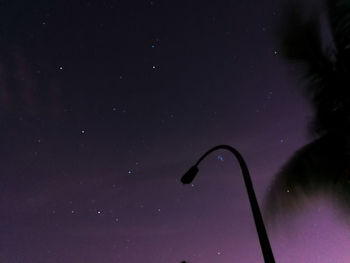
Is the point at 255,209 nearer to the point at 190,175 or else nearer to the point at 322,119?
the point at 190,175

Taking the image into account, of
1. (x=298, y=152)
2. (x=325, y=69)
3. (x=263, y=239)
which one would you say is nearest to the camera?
(x=263, y=239)

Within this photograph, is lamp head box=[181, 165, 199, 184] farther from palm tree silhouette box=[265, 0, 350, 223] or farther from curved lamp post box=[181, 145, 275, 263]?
palm tree silhouette box=[265, 0, 350, 223]

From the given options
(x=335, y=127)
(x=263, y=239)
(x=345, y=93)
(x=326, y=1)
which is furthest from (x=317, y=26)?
(x=263, y=239)

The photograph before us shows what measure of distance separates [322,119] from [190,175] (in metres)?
4.21

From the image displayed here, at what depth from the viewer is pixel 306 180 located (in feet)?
30.2

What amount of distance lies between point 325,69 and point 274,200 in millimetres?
3449

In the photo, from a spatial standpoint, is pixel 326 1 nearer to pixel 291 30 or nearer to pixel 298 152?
pixel 291 30

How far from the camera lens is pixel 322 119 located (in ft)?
30.5

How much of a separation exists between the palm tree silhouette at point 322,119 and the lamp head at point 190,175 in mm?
2586

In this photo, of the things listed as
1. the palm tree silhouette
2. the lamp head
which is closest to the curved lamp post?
the lamp head

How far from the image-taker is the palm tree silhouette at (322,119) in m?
8.35

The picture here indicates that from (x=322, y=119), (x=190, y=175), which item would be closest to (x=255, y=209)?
(x=190, y=175)

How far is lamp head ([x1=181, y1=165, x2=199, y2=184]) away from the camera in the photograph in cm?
730

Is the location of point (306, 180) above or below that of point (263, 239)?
above
